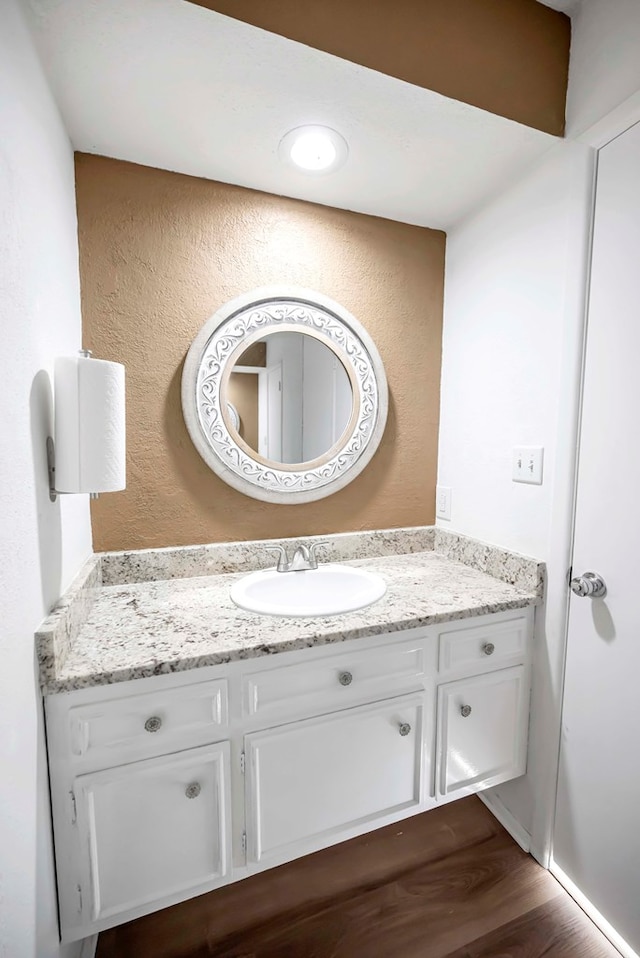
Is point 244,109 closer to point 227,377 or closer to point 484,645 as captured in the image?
point 227,377

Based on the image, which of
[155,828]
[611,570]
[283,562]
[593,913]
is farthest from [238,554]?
[593,913]

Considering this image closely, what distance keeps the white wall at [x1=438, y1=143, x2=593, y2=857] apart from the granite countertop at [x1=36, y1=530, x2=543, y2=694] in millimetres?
132

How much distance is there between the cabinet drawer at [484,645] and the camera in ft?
3.86

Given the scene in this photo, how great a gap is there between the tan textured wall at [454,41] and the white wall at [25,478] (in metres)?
0.42

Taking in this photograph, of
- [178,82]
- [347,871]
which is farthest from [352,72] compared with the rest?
[347,871]

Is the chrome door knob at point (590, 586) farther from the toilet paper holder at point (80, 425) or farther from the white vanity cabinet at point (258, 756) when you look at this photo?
the toilet paper holder at point (80, 425)

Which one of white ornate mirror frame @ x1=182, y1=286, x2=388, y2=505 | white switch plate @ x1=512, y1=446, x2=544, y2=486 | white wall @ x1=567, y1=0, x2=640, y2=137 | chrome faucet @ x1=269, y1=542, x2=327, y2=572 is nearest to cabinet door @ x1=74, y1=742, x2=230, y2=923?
chrome faucet @ x1=269, y1=542, x2=327, y2=572

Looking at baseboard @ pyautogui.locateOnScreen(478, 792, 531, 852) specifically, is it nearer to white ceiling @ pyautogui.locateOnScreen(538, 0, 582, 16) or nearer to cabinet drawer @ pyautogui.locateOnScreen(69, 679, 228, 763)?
cabinet drawer @ pyautogui.locateOnScreen(69, 679, 228, 763)

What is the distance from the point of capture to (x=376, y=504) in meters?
1.64

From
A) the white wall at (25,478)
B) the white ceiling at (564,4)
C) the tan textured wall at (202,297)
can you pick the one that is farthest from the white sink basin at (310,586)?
the white ceiling at (564,4)

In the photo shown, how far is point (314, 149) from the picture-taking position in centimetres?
118

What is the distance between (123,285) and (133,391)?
1.03 feet

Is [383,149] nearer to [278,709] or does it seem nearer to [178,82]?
[178,82]

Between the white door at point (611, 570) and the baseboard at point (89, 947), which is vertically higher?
the white door at point (611, 570)
